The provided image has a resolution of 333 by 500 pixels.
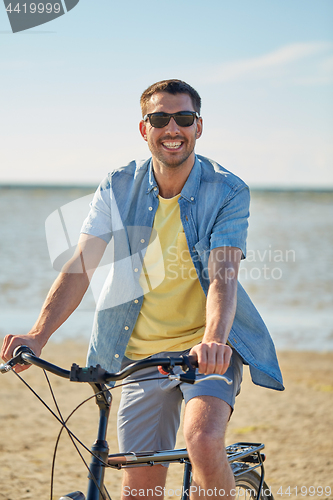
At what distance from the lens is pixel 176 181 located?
2891mm

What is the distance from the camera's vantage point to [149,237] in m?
2.84

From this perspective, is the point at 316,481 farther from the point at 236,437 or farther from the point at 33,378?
the point at 33,378

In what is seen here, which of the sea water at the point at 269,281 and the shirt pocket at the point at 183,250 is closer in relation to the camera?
the shirt pocket at the point at 183,250

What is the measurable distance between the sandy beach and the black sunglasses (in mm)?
2829

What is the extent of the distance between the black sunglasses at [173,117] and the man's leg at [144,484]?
5.58 feet

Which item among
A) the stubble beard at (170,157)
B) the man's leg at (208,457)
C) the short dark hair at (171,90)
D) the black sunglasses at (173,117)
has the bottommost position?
the man's leg at (208,457)

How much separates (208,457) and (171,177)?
1377 millimetres

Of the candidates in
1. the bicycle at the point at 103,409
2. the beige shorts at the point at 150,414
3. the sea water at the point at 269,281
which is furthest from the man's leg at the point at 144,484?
the sea water at the point at 269,281

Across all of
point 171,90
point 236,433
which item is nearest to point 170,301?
point 171,90

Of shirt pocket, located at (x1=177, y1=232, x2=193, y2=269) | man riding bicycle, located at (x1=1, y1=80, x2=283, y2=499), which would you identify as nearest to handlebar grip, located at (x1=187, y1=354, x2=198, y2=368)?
man riding bicycle, located at (x1=1, y1=80, x2=283, y2=499)

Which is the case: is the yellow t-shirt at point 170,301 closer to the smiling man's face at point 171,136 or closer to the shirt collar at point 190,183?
the shirt collar at point 190,183

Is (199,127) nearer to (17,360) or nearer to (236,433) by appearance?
(17,360)

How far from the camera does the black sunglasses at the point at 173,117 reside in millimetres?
2783

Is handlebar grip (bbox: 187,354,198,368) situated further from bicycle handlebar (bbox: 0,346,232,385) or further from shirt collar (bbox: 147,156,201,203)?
shirt collar (bbox: 147,156,201,203)
